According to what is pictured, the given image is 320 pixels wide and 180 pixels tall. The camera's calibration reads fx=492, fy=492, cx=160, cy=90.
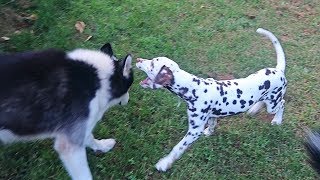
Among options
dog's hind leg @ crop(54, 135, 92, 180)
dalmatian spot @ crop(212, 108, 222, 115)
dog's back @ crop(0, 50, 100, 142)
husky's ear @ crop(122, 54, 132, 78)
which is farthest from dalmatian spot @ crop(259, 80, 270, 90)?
dog's hind leg @ crop(54, 135, 92, 180)

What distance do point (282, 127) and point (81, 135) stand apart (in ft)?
6.11

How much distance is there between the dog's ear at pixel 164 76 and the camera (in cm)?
340

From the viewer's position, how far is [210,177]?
12.6 ft

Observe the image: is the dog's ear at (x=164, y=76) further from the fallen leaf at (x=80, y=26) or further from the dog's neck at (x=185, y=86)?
the fallen leaf at (x=80, y=26)

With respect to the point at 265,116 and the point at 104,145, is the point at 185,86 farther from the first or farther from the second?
the point at 265,116

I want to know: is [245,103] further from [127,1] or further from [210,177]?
[127,1]

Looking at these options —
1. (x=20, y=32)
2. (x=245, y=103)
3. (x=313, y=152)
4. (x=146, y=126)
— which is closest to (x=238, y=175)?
(x=245, y=103)

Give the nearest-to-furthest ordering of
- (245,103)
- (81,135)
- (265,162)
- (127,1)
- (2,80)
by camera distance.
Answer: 1. (2,80)
2. (81,135)
3. (245,103)
4. (265,162)
5. (127,1)

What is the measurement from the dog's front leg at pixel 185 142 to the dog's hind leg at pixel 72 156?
0.65m

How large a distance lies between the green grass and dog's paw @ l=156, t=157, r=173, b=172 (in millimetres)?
52

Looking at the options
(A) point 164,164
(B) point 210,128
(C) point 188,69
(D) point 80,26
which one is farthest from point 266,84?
(D) point 80,26

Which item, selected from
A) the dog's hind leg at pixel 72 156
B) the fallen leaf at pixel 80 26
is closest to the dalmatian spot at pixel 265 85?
the dog's hind leg at pixel 72 156

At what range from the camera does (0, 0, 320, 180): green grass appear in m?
3.89

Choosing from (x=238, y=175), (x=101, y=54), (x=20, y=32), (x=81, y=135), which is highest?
(x=101, y=54)
